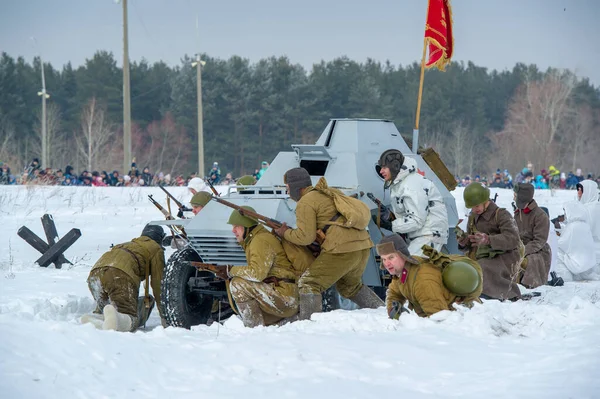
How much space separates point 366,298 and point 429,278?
1780 mm

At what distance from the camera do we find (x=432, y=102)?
57.2 m

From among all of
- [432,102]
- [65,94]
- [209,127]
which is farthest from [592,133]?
[65,94]

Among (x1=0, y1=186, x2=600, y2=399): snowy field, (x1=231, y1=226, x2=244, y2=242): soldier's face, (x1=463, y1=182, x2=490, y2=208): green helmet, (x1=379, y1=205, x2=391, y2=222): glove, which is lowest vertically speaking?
(x1=0, y1=186, x2=600, y2=399): snowy field

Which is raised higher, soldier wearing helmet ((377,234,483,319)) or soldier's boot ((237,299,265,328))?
soldier wearing helmet ((377,234,483,319))

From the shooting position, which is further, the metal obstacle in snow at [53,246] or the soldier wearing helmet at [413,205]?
the metal obstacle in snow at [53,246]

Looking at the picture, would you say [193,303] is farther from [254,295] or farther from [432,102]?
[432,102]

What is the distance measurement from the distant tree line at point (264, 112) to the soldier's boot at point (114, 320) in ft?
123

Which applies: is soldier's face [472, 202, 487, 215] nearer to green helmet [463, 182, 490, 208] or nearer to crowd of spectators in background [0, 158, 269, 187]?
green helmet [463, 182, 490, 208]

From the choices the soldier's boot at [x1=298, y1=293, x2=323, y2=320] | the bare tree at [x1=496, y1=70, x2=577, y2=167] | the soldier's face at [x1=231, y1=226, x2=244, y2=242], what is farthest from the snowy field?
the bare tree at [x1=496, y1=70, x2=577, y2=167]

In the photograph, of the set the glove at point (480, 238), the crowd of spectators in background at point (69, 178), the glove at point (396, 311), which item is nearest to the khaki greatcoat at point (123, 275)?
the glove at point (396, 311)

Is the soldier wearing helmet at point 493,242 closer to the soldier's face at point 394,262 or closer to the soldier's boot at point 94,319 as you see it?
the soldier's face at point 394,262

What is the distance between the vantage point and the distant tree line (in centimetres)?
5153

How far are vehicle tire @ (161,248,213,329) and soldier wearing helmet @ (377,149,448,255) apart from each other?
2.14 meters

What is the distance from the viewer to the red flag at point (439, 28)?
12570mm
